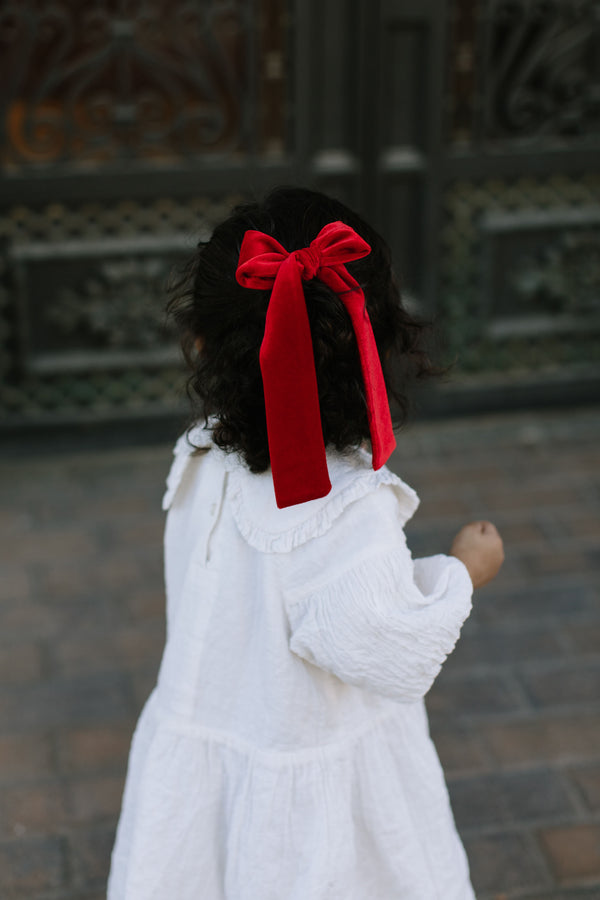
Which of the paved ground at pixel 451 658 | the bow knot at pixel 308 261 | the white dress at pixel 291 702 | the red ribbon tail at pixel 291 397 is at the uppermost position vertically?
the bow knot at pixel 308 261

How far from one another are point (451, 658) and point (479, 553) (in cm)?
130

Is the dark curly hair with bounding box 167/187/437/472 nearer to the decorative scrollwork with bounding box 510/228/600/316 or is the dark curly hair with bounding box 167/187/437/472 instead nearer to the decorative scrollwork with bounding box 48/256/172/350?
the decorative scrollwork with bounding box 48/256/172/350

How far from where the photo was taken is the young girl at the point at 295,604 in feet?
4.68

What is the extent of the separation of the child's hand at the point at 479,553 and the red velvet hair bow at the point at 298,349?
1.20 ft

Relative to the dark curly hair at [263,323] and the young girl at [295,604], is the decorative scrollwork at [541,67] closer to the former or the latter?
the young girl at [295,604]

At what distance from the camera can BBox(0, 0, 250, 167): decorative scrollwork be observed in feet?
12.0

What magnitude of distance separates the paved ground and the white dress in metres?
0.59

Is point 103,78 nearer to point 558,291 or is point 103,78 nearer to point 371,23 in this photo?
point 371,23

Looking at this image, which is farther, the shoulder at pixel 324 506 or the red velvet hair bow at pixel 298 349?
the shoulder at pixel 324 506

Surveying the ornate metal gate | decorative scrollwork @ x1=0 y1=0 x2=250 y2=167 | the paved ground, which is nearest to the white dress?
the paved ground

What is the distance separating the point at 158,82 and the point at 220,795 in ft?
9.00

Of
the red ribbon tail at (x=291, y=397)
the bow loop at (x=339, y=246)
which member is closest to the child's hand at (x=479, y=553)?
the red ribbon tail at (x=291, y=397)

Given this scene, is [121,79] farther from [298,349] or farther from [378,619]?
[378,619]

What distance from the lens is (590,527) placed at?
142 inches
